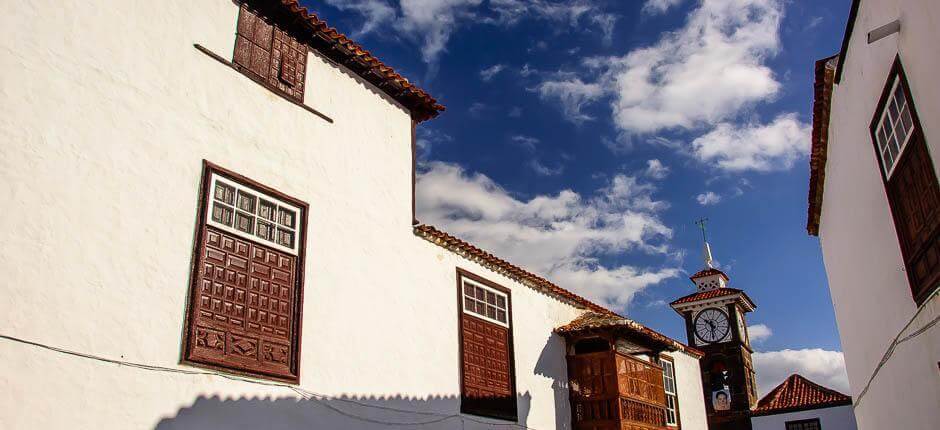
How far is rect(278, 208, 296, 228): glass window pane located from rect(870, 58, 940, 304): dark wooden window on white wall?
262 inches

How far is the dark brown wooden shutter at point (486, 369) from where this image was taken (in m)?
11.8

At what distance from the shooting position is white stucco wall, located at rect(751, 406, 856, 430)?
27.5 metres

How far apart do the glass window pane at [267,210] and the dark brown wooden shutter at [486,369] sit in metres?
4.14

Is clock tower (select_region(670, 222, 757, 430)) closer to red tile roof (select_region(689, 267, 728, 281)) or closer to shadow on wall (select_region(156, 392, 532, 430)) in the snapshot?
red tile roof (select_region(689, 267, 728, 281))

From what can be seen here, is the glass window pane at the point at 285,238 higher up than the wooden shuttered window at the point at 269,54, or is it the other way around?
the wooden shuttered window at the point at 269,54

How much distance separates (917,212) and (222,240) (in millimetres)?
7023

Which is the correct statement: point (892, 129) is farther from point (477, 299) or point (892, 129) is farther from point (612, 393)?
point (612, 393)

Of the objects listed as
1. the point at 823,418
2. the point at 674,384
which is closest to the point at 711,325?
the point at 823,418

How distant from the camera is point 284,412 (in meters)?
8.47

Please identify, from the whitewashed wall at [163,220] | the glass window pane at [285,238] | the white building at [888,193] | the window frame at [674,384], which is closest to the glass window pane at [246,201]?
the whitewashed wall at [163,220]

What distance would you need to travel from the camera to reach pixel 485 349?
12461 millimetres

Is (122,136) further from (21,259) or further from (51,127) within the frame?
(21,259)

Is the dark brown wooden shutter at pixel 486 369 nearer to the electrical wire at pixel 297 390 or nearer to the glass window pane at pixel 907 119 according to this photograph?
the electrical wire at pixel 297 390

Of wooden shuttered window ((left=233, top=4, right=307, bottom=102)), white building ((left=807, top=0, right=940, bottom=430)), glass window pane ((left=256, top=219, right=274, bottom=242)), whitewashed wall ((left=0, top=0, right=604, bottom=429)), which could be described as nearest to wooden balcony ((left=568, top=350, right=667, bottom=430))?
whitewashed wall ((left=0, top=0, right=604, bottom=429))
